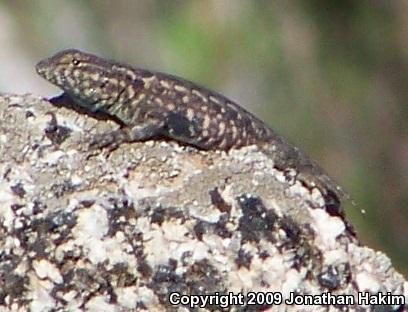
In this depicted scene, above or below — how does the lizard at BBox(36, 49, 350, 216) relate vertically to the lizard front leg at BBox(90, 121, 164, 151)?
above

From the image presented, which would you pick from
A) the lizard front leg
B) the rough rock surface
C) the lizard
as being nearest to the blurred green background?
the lizard

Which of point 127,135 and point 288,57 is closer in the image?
point 127,135

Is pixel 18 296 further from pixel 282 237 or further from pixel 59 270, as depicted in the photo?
pixel 282 237

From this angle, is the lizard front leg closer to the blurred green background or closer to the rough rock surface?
the rough rock surface

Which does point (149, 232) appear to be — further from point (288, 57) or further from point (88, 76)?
point (288, 57)

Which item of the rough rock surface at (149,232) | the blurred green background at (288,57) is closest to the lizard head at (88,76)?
the rough rock surface at (149,232)

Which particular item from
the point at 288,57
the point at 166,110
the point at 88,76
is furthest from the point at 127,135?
the point at 288,57
